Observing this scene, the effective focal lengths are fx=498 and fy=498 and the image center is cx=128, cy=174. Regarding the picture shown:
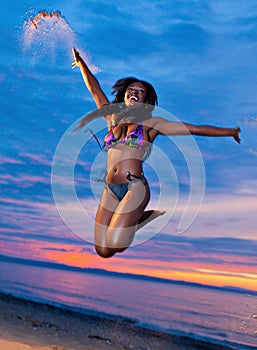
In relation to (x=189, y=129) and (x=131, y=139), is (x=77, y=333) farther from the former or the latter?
(x=189, y=129)

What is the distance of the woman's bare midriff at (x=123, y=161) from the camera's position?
7.56 m

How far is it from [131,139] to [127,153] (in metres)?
0.24

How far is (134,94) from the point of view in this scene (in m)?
7.59

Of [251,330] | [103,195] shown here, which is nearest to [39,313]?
[251,330]

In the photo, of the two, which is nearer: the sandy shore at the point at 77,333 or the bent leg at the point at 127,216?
the bent leg at the point at 127,216

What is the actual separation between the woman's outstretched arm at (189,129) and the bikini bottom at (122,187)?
781 mm

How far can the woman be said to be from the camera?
289 inches

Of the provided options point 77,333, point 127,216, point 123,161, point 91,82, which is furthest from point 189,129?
point 77,333

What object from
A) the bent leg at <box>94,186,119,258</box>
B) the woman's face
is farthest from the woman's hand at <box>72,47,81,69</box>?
the bent leg at <box>94,186,119,258</box>

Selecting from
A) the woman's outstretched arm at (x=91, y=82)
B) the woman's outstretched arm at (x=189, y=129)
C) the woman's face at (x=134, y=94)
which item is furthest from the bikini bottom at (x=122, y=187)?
the woman's outstretched arm at (x=91, y=82)

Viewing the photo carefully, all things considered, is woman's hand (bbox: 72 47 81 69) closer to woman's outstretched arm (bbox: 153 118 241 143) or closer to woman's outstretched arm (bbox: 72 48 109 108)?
woman's outstretched arm (bbox: 72 48 109 108)

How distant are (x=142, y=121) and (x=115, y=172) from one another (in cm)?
89

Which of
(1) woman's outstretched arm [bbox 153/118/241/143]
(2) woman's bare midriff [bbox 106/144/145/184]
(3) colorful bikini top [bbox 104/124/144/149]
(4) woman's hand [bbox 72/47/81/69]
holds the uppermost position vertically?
(4) woman's hand [bbox 72/47/81/69]

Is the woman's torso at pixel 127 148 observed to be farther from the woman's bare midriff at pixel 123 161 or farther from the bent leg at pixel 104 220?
the bent leg at pixel 104 220
